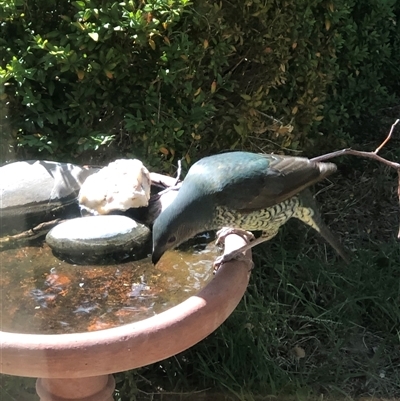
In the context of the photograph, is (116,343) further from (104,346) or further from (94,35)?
(94,35)

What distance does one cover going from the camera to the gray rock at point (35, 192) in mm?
2508

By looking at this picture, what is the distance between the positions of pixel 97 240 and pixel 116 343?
0.64 meters

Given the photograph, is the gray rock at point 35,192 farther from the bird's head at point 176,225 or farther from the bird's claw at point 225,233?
the bird's claw at point 225,233

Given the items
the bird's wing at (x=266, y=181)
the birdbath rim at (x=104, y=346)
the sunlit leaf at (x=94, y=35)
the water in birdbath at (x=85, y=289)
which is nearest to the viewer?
the birdbath rim at (x=104, y=346)

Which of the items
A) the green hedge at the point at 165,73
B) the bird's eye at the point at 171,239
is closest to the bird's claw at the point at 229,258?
the bird's eye at the point at 171,239

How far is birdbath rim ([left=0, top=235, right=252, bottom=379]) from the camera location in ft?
5.79

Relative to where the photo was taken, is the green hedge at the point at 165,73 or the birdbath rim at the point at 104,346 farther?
the green hedge at the point at 165,73

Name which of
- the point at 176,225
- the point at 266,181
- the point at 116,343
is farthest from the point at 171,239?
the point at 116,343

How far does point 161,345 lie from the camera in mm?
1880

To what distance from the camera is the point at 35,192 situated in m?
2.55

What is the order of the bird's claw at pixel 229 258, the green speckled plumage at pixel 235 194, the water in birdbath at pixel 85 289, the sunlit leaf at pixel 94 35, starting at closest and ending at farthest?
1. the water in birdbath at pixel 85 289
2. the bird's claw at pixel 229 258
3. the green speckled plumage at pixel 235 194
4. the sunlit leaf at pixel 94 35

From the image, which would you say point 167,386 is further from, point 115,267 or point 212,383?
point 115,267

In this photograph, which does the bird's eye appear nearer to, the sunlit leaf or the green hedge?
the green hedge

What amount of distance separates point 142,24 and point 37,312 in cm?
139
